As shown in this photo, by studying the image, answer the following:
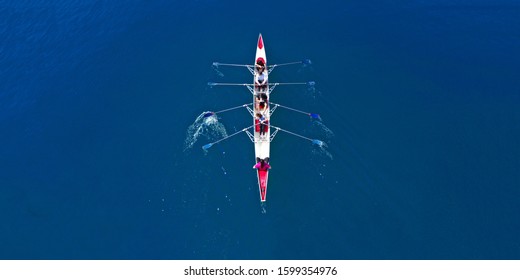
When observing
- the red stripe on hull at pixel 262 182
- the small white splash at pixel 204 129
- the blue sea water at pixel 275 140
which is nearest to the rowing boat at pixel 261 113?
the red stripe on hull at pixel 262 182

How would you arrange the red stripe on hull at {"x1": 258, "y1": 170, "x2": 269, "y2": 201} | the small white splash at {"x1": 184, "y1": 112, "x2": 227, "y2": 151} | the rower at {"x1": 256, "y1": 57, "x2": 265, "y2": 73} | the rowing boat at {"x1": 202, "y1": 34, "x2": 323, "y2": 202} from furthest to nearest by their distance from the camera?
the rower at {"x1": 256, "y1": 57, "x2": 265, "y2": 73} → the small white splash at {"x1": 184, "y1": 112, "x2": 227, "y2": 151} → the rowing boat at {"x1": 202, "y1": 34, "x2": 323, "y2": 202} → the red stripe on hull at {"x1": 258, "y1": 170, "x2": 269, "y2": 201}

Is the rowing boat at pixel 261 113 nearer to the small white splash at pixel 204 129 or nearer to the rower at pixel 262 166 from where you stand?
the rower at pixel 262 166

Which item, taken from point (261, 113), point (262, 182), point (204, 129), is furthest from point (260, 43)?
point (262, 182)

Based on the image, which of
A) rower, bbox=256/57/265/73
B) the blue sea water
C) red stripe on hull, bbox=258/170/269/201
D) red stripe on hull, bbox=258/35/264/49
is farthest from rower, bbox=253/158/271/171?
red stripe on hull, bbox=258/35/264/49

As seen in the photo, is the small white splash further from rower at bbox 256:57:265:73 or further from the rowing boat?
rower at bbox 256:57:265:73

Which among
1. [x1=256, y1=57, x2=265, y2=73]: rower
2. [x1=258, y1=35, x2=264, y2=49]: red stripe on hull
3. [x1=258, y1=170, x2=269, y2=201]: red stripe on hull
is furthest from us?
[x1=258, y1=35, x2=264, y2=49]: red stripe on hull

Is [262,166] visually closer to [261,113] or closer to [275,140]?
[275,140]

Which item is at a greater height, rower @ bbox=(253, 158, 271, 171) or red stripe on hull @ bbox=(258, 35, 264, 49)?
red stripe on hull @ bbox=(258, 35, 264, 49)

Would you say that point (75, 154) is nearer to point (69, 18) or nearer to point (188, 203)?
point (188, 203)
